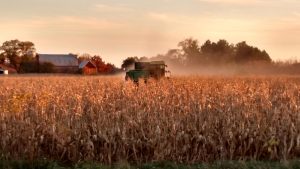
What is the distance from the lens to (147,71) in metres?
22.7

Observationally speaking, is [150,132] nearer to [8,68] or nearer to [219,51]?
[219,51]

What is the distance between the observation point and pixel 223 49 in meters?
78.2

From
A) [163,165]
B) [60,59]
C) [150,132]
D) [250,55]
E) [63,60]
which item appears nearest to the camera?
[163,165]

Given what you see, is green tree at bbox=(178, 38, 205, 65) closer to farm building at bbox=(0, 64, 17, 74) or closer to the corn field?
farm building at bbox=(0, 64, 17, 74)

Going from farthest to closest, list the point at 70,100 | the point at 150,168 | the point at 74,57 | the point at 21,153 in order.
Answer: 1. the point at 74,57
2. the point at 70,100
3. the point at 21,153
4. the point at 150,168

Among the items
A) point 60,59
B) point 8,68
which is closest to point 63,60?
point 60,59

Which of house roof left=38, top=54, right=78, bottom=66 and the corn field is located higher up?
house roof left=38, top=54, right=78, bottom=66

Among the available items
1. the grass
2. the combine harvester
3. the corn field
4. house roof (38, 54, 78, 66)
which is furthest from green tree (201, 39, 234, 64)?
the grass

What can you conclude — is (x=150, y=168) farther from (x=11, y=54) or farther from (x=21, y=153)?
(x=11, y=54)

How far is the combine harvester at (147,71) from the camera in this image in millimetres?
21672

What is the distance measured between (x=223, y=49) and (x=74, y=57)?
33.9 m

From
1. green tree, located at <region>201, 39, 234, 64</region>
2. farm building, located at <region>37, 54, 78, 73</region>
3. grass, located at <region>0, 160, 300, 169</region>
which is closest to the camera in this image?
grass, located at <region>0, 160, 300, 169</region>

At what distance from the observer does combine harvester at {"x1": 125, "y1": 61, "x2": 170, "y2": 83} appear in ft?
71.1

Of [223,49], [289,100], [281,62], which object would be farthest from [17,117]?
[223,49]
